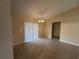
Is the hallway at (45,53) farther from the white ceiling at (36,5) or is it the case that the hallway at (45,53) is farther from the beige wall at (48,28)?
the beige wall at (48,28)

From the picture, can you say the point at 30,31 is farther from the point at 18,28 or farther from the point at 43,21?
the point at 43,21

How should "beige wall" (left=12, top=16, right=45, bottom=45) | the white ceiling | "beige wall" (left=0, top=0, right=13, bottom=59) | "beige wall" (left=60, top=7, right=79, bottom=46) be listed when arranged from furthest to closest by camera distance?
"beige wall" (left=60, top=7, right=79, bottom=46)
"beige wall" (left=12, top=16, right=45, bottom=45)
the white ceiling
"beige wall" (left=0, top=0, right=13, bottom=59)

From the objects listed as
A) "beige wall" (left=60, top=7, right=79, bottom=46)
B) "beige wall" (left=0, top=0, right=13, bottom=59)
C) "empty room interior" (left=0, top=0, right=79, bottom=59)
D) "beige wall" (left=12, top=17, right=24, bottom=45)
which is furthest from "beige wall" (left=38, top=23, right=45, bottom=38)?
"beige wall" (left=0, top=0, right=13, bottom=59)

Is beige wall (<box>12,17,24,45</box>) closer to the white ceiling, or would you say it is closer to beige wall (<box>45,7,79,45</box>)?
the white ceiling

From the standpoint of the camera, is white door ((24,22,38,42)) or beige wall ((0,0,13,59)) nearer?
beige wall ((0,0,13,59))

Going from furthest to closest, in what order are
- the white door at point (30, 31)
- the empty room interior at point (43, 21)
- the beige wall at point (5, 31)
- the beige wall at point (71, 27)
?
the white door at point (30, 31)
the beige wall at point (71, 27)
the empty room interior at point (43, 21)
the beige wall at point (5, 31)

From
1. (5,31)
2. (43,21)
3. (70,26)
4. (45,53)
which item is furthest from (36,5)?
(70,26)

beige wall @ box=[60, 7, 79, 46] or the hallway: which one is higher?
beige wall @ box=[60, 7, 79, 46]

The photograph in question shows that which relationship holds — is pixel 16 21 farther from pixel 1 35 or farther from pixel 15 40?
pixel 1 35

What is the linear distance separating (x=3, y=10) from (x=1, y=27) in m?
0.22

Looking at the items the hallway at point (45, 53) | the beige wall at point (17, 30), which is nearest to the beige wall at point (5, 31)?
the hallway at point (45, 53)

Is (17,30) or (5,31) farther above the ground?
(5,31)

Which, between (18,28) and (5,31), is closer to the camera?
(5,31)

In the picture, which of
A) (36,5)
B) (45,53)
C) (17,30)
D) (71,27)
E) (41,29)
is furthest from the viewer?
(41,29)
